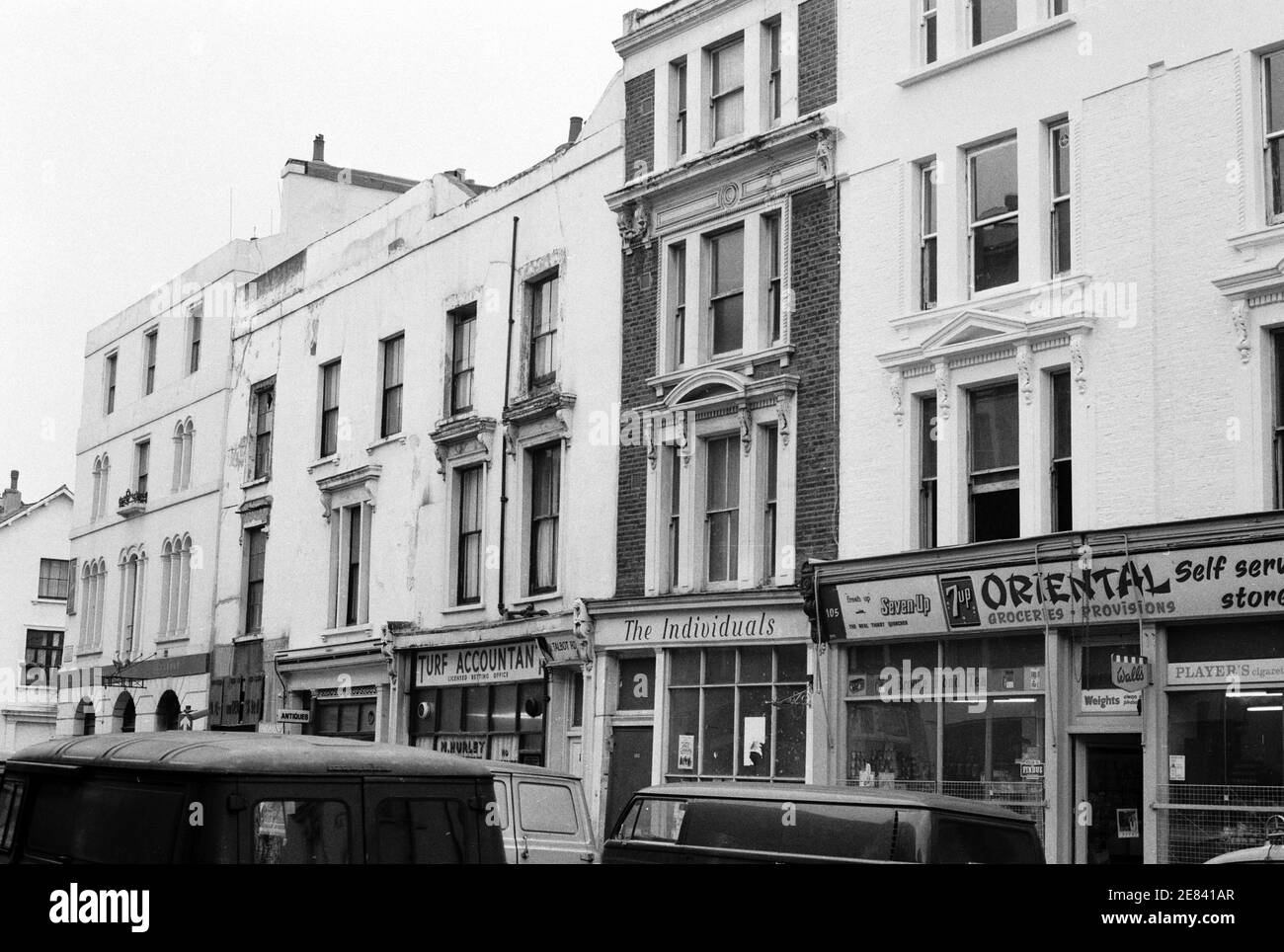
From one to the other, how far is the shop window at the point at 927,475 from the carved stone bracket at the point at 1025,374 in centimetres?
160

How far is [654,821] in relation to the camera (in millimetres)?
13188

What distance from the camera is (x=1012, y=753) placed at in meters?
18.0

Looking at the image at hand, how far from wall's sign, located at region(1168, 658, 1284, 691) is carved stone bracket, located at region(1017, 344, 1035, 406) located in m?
3.49

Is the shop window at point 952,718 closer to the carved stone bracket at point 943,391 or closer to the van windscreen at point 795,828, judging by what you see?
the carved stone bracket at point 943,391

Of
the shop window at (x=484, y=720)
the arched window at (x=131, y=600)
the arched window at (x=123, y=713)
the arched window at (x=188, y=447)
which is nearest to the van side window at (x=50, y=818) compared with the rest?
the shop window at (x=484, y=720)

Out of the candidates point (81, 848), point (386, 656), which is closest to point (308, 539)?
point (386, 656)

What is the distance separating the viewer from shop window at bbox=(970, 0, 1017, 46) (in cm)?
1966

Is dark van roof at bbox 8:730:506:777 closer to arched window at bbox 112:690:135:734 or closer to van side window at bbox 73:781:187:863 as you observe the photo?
van side window at bbox 73:781:187:863

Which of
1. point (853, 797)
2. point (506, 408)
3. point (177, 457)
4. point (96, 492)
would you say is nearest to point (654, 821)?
point (853, 797)

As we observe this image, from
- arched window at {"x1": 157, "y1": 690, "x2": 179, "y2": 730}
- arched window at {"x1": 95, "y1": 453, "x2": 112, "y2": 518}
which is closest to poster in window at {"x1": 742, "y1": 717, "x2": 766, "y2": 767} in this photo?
arched window at {"x1": 157, "y1": 690, "x2": 179, "y2": 730}

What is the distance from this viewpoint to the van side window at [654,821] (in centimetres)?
1297

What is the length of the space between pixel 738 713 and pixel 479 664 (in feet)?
21.7

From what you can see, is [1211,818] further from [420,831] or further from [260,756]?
[260,756]

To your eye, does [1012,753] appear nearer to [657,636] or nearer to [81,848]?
[657,636]
